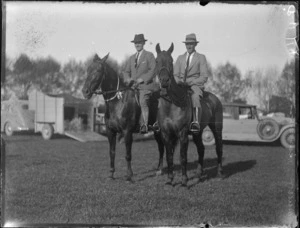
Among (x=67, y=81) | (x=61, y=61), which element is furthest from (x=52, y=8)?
(x=67, y=81)

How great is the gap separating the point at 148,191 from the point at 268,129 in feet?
4.68

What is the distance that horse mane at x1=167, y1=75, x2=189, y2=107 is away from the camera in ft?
11.9

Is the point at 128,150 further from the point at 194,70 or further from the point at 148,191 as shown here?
the point at 194,70

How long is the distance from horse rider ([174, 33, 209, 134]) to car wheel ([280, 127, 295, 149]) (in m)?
0.87

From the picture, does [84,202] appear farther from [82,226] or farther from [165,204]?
[165,204]

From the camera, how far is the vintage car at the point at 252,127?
10.7 ft

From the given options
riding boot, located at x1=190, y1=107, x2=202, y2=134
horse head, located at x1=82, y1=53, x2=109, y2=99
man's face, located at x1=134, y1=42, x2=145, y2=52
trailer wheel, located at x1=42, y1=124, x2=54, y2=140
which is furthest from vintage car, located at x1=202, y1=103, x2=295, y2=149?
trailer wheel, located at x1=42, y1=124, x2=54, y2=140

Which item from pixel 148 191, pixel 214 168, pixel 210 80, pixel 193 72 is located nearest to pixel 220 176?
pixel 214 168

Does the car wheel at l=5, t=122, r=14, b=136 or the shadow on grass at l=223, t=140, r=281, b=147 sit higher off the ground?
the car wheel at l=5, t=122, r=14, b=136

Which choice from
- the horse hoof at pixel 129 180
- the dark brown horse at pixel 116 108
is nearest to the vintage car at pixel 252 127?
the dark brown horse at pixel 116 108

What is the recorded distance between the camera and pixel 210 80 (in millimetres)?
3443

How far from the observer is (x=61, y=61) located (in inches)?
133

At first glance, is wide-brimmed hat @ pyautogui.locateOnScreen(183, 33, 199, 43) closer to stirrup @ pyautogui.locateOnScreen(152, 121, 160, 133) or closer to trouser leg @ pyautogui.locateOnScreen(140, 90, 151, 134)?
trouser leg @ pyautogui.locateOnScreen(140, 90, 151, 134)

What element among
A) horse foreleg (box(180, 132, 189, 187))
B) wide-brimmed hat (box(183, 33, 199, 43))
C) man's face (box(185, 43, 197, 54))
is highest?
wide-brimmed hat (box(183, 33, 199, 43))
